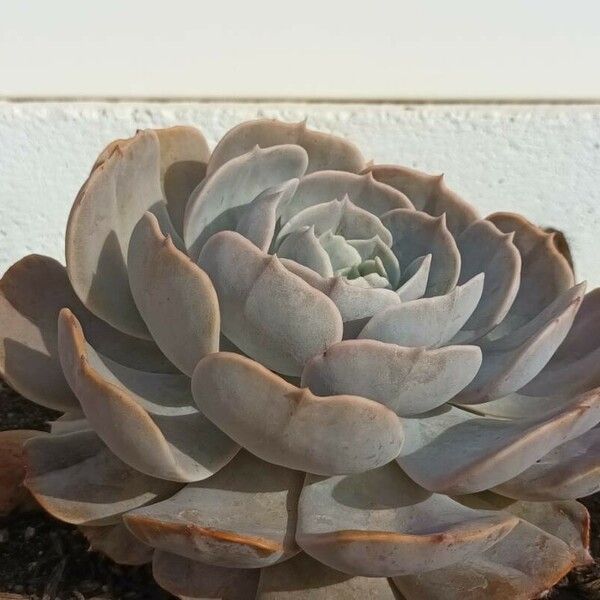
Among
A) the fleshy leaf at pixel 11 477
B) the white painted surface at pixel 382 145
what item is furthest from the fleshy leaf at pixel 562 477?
the white painted surface at pixel 382 145

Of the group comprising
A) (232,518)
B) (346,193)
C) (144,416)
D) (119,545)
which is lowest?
(119,545)

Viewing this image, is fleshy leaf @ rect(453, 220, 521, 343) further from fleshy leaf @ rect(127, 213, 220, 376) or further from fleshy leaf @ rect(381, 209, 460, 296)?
fleshy leaf @ rect(127, 213, 220, 376)

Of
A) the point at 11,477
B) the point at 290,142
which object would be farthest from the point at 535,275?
the point at 11,477

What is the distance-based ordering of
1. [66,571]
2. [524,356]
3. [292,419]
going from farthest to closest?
[66,571], [524,356], [292,419]

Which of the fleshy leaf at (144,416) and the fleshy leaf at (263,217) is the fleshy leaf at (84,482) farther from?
the fleshy leaf at (263,217)

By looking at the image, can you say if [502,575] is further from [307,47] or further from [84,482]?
[307,47]

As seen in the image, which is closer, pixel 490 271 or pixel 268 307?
pixel 268 307

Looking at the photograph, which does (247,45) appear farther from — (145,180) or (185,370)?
(185,370)

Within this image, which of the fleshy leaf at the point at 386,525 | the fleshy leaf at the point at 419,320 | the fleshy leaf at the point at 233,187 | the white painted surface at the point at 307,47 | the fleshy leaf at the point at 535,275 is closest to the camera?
the fleshy leaf at the point at 386,525
